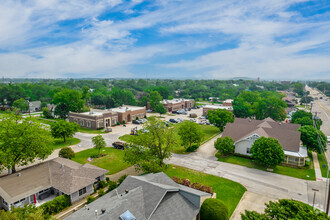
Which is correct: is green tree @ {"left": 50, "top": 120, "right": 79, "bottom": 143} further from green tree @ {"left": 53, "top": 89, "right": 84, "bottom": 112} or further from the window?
green tree @ {"left": 53, "top": 89, "right": 84, "bottom": 112}

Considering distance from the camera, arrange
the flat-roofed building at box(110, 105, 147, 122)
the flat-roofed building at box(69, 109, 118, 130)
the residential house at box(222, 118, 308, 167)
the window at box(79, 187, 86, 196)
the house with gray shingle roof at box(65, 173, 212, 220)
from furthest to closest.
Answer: the flat-roofed building at box(110, 105, 147, 122), the flat-roofed building at box(69, 109, 118, 130), the residential house at box(222, 118, 308, 167), the window at box(79, 187, 86, 196), the house with gray shingle roof at box(65, 173, 212, 220)

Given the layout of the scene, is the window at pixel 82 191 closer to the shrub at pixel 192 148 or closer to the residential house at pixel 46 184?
the residential house at pixel 46 184

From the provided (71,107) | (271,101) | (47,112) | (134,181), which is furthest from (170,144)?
(47,112)

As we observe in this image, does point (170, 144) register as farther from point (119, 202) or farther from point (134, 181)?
point (119, 202)

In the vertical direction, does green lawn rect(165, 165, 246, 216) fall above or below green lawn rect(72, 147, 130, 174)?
below

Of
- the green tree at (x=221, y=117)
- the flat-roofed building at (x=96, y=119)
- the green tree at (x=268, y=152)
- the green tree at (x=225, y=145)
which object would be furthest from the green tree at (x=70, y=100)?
the green tree at (x=268, y=152)

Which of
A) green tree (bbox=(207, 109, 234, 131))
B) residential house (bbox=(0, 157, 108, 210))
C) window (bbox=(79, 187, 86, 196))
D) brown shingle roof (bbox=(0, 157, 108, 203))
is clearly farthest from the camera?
green tree (bbox=(207, 109, 234, 131))

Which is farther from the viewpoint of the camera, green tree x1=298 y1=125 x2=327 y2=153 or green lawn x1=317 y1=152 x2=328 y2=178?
green tree x1=298 y1=125 x2=327 y2=153

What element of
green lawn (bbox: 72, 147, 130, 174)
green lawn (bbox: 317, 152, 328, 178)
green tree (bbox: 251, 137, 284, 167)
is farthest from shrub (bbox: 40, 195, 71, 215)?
green lawn (bbox: 317, 152, 328, 178)
